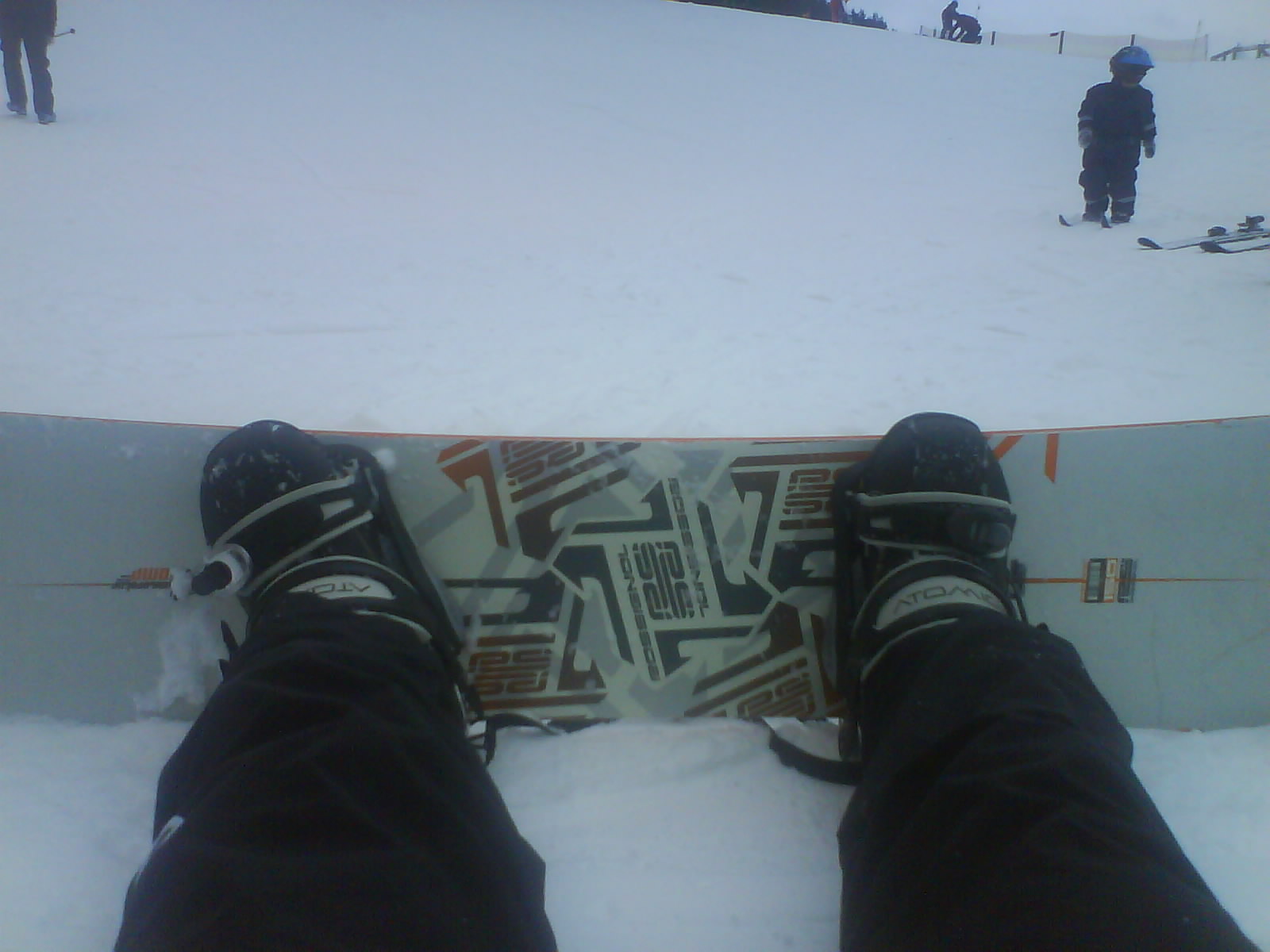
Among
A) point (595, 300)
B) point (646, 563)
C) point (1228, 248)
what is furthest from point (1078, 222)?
point (646, 563)

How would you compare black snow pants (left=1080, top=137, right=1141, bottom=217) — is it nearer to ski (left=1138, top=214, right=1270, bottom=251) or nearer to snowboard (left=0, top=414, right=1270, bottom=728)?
ski (left=1138, top=214, right=1270, bottom=251)

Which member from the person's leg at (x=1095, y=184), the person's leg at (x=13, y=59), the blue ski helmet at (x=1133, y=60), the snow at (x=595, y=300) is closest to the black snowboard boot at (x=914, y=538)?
the snow at (x=595, y=300)

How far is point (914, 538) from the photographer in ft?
2.56

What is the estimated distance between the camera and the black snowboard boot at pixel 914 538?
2.37ft

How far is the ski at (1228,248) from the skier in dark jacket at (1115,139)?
1.51 ft

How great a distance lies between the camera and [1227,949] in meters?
0.38

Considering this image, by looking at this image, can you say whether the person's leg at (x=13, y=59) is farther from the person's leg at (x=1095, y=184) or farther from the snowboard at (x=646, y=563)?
the person's leg at (x=1095, y=184)

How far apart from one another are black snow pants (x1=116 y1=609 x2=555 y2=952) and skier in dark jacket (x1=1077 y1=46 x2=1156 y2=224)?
9.04ft

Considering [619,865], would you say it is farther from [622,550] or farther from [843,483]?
[843,483]

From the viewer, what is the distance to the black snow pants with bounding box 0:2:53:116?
240cm

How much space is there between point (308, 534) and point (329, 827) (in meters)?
0.38

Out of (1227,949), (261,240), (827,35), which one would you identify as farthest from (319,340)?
(827,35)

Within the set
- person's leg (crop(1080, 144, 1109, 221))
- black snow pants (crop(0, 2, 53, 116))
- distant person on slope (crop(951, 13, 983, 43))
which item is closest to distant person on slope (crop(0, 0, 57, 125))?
black snow pants (crop(0, 2, 53, 116))

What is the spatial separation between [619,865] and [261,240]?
182cm
